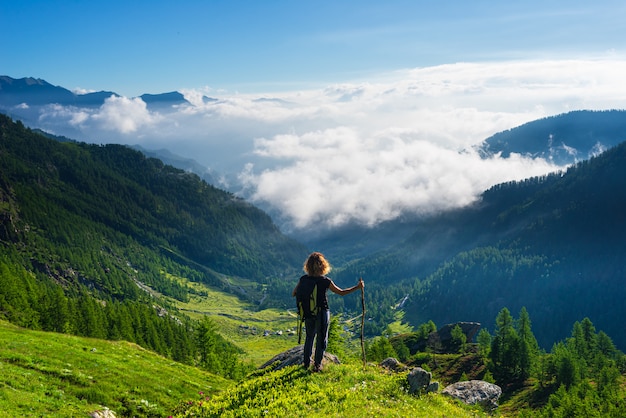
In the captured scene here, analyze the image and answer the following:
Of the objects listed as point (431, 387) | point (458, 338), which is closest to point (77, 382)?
point (431, 387)

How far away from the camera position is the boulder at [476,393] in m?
30.5

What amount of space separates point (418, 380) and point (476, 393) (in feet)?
41.3

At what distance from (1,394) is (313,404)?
663 inches

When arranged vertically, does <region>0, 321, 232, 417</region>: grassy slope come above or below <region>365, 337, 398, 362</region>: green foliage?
above

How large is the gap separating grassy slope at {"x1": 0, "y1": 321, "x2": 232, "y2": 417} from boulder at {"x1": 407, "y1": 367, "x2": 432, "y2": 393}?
54.7ft

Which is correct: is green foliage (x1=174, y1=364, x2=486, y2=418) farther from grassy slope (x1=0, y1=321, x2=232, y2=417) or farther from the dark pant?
grassy slope (x1=0, y1=321, x2=232, y2=417)

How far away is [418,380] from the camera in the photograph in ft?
74.3

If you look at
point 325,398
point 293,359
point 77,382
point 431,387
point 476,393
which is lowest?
point 476,393

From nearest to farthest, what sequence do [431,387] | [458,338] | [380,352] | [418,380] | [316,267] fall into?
[316,267], [418,380], [431,387], [380,352], [458,338]

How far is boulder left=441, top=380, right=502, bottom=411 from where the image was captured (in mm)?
30481

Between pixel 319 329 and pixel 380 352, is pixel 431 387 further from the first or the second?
pixel 380 352

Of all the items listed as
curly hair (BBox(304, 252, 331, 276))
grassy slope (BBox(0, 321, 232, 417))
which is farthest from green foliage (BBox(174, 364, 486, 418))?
grassy slope (BBox(0, 321, 232, 417))

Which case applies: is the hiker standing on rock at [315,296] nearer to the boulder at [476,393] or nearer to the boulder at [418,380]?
the boulder at [418,380]

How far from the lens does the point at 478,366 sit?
397 feet
